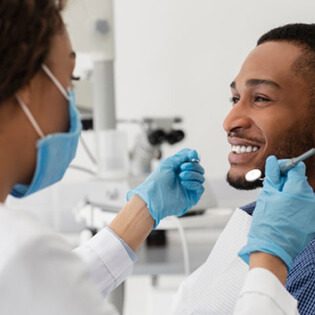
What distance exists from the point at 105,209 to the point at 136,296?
1.62 metres

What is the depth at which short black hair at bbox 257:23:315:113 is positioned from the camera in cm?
139

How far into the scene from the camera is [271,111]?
1.40 m

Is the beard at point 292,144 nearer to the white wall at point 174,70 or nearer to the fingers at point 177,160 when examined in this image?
the fingers at point 177,160

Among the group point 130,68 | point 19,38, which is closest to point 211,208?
point 19,38

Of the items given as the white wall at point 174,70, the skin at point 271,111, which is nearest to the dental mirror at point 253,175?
the skin at point 271,111

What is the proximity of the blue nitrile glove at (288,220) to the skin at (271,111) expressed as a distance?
0.32 m

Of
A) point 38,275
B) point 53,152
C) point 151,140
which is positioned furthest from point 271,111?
point 151,140

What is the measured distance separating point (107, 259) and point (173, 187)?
0.23 m

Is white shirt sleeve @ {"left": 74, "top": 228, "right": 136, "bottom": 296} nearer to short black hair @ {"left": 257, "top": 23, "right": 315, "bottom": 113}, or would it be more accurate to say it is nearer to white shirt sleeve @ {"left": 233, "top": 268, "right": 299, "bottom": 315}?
white shirt sleeve @ {"left": 233, "top": 268, "right": 299, "bottom": 315}

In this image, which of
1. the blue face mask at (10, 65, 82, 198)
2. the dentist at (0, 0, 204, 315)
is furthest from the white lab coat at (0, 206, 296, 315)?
the blue face mask at (10, 65, 82, 198)

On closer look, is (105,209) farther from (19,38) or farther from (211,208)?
(19,38)

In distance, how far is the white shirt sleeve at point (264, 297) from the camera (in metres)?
0.95

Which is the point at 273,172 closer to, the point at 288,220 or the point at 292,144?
the point at 288,220

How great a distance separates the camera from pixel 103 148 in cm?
225
